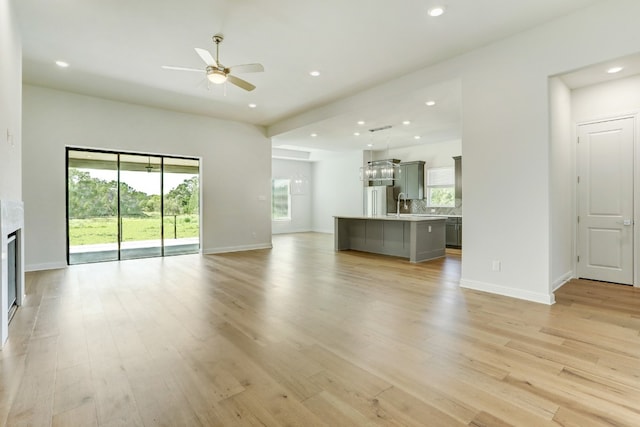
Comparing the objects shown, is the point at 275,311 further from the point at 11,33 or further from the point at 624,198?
the point at 624,198

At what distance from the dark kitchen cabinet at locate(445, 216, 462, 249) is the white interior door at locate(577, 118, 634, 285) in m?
3.63

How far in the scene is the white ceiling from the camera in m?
3.33

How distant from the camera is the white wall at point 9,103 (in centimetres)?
278

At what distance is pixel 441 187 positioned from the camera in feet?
31.7

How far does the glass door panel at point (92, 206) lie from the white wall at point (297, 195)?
6.37 m

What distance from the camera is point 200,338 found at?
2.68 meters

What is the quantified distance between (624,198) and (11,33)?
762 centimetres

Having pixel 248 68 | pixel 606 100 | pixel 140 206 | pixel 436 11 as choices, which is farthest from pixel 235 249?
pixel 606 100

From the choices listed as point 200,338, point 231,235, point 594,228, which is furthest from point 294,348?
point 231,235

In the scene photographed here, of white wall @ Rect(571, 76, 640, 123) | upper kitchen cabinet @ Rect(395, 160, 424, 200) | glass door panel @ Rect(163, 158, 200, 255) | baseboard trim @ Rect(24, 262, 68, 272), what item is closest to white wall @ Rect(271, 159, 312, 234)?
upper kitchen cabinet @ Rect(395, 160, 424, 200)

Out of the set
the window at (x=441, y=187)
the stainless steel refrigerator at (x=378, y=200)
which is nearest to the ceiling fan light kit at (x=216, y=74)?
the window at (x=441, y=187)

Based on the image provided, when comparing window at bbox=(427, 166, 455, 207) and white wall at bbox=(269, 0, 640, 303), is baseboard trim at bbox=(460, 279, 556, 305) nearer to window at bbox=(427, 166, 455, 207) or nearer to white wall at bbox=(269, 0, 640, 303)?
white wall at bbox=(269, 0, 640, 303)

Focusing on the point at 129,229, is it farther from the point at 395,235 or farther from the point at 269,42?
the point at 395,235

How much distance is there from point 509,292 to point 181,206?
6694mm
